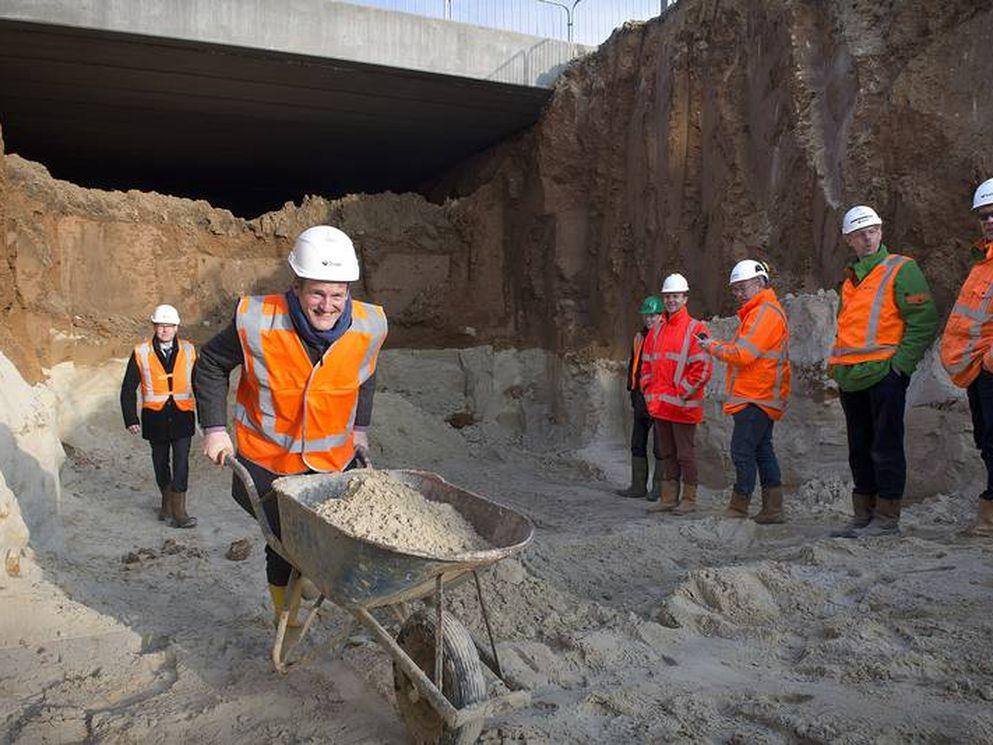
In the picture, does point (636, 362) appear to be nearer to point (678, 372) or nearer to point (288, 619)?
point (678, 372)

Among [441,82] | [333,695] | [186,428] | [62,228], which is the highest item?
[441,82]

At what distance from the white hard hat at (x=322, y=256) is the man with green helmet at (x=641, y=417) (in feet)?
14.5

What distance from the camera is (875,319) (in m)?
4.86

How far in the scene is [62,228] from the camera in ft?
35.0

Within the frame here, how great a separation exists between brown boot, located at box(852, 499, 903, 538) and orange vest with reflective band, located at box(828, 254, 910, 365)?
2.95 ft

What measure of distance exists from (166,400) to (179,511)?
0.94 metres

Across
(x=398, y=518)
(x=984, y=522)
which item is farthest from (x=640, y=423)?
(x=398, y=518)

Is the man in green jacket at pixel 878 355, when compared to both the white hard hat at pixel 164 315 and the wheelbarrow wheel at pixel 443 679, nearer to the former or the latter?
the wheelbarrow wheel at pixel 443 679

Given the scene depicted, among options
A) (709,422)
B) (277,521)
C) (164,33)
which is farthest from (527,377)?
(277,521)

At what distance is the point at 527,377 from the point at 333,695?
9.08 metres

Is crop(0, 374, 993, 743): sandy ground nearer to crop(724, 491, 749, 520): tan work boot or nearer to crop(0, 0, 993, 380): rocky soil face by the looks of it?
crop(724, 491, 749, 520): tan work boot

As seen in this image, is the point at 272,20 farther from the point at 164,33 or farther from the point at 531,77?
the point at 531,77

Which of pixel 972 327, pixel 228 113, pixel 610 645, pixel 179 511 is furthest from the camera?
pixel 228 113

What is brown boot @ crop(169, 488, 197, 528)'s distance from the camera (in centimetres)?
673
